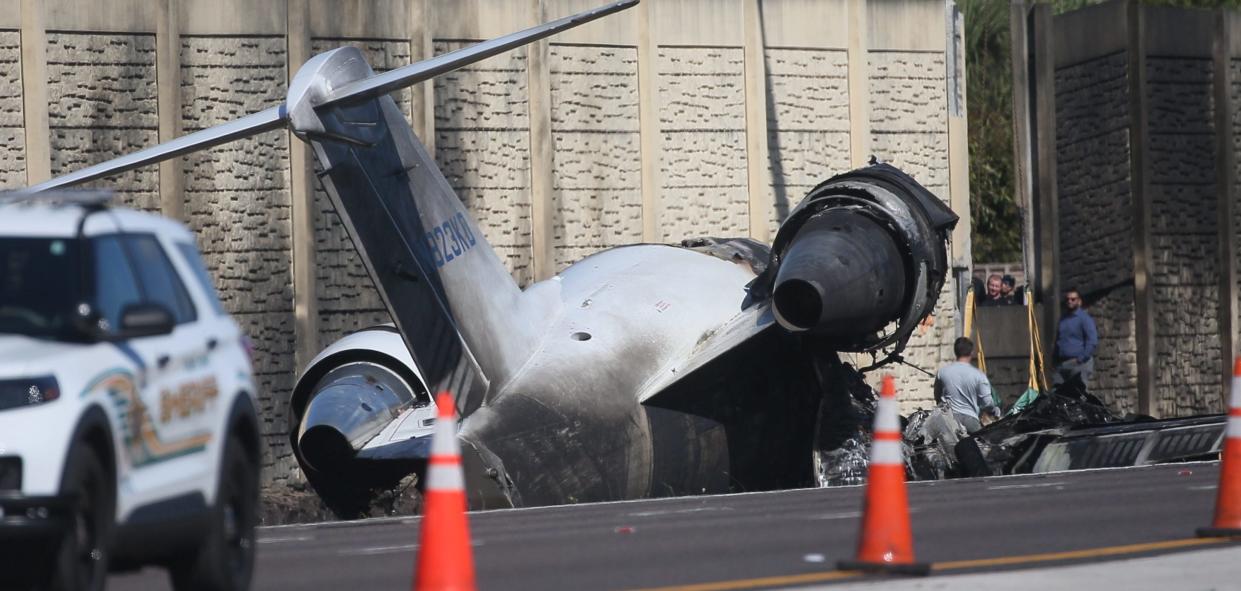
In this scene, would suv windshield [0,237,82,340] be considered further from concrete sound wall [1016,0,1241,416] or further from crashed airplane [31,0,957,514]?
concrete sound wall [1016,0,1241,416]

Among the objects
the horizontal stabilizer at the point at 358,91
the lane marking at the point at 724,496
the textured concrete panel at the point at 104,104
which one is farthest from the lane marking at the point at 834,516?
the textured concrete panel at the point at 104,104

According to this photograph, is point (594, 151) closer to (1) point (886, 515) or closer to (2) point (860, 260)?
(2) point (860, 260)

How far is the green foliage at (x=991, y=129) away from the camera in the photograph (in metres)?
51.1

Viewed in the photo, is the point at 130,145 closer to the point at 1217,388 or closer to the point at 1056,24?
the point at 1056,24

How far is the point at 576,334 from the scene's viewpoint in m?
17.6

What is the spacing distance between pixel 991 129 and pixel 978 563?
41919 millimetres

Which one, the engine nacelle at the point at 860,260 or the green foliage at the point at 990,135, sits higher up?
the green foliage at the point at 990,135

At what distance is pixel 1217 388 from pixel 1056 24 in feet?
21.0

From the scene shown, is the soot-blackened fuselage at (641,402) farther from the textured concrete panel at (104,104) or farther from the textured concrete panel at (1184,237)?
the textured concrete panel at (1184,237)

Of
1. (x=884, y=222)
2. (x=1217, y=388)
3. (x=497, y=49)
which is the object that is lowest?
(x=1217, y=388)

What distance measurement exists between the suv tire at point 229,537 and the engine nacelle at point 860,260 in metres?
8.40

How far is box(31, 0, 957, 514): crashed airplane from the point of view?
51.5 feet

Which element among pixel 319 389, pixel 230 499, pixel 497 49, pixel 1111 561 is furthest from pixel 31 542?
pixel 319 389

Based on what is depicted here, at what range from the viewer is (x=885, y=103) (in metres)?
29.7
